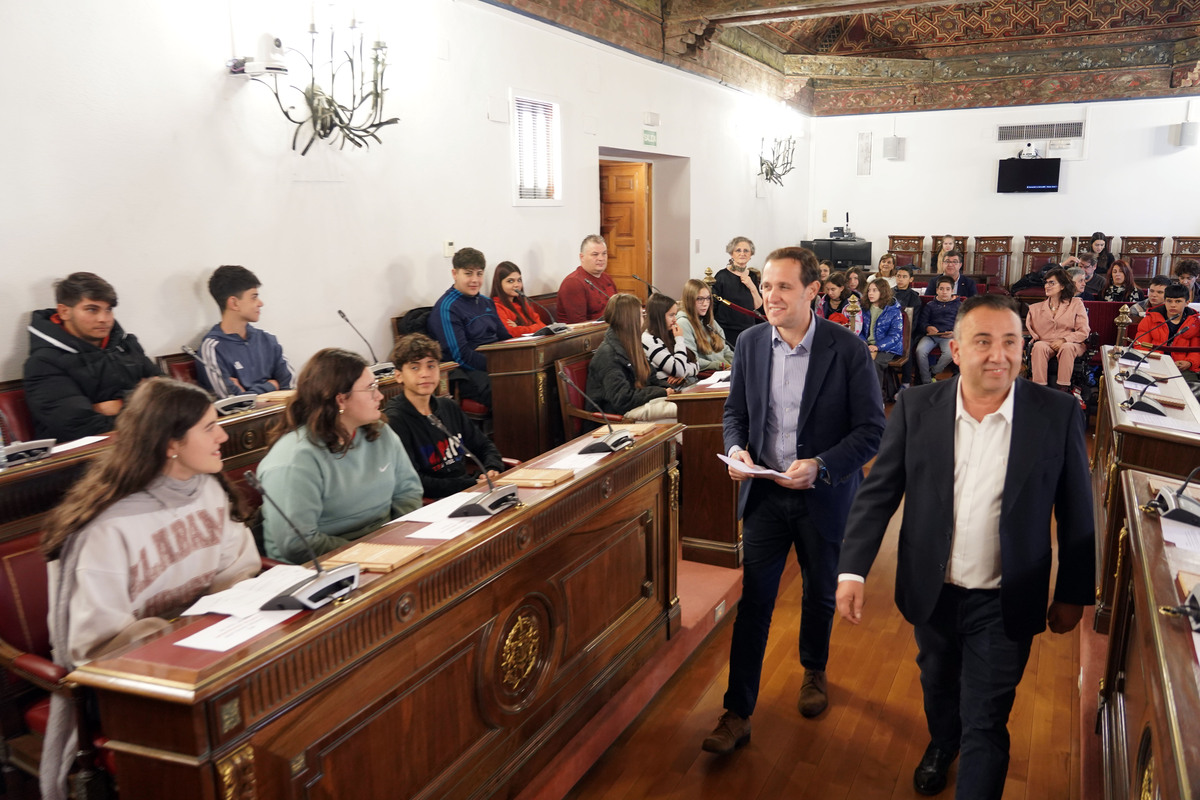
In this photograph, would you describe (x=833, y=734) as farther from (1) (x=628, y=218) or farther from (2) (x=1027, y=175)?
(2) (x=1027, y=175)

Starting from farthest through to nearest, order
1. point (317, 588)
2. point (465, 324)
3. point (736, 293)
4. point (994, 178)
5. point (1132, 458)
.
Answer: point (994, 178)
point (736, 293)
point (465, 324)
point (1132, 458)
point (317, 588)

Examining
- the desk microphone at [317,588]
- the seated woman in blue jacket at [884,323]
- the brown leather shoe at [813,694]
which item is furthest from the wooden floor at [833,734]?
the seated woman in blue jacket at [884,323]

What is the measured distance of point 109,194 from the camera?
3986 mm

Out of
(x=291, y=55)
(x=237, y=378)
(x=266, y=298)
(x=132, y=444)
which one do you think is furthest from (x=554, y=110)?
(x=132, y=444)

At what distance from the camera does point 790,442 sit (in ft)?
8.91

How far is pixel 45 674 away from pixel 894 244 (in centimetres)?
1275

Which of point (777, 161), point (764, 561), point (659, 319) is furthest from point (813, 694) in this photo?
point (777, 161)

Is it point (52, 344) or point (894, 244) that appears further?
point (894, 244)

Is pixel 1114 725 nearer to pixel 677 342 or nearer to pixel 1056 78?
pixel 677 342

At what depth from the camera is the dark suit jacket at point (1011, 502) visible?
196cm

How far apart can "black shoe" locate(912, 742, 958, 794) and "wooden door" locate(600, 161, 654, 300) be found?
7106 mm

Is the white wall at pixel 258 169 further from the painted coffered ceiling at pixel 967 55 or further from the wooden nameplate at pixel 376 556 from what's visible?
the painted coffered ceiling at pixel 967 55

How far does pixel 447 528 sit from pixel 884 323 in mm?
5919

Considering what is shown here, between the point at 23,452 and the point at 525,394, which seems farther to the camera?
the point at 525,394
